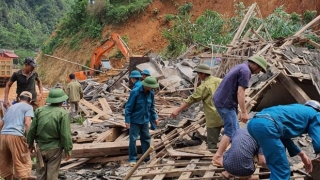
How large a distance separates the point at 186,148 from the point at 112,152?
1.36 meters

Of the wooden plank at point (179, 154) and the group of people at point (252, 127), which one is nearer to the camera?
the group of people at point (252, 127)

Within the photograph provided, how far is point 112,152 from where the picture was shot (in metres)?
7.17

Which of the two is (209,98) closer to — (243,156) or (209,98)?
(209,98)

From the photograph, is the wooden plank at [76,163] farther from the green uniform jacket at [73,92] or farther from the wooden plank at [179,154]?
the green uniform jacket at [73,92]

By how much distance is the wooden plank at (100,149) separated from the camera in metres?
6.91

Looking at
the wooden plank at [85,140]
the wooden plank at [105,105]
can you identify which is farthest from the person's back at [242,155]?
the wooden plank at [105,105]

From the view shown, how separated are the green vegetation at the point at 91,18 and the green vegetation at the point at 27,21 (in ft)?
79.6

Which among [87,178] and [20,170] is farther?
[87,178]

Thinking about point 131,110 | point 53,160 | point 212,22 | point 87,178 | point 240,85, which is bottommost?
point 87,178

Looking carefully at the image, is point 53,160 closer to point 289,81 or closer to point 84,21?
point 289,81

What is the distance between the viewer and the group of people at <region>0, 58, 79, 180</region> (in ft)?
16.9

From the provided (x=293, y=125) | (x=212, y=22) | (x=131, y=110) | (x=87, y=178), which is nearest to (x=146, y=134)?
(x=131, y=110)

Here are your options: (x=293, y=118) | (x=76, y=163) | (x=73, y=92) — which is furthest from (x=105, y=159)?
(x=73, y=92)

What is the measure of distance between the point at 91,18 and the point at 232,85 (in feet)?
94.3
